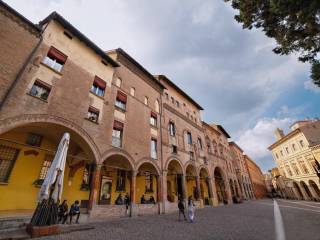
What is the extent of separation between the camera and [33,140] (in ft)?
38.3

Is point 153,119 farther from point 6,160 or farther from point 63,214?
point 6,160

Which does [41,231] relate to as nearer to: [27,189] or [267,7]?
[27,189]

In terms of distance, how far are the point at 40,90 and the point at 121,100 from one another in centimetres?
672

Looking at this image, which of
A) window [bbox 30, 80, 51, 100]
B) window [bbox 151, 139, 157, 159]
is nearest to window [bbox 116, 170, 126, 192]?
window [bbox 151, 139, 157, 159]

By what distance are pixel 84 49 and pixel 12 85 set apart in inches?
268

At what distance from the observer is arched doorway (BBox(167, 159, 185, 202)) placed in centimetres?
1945

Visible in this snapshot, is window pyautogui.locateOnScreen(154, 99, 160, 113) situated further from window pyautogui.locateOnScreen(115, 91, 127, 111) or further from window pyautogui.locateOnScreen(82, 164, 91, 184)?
window pyautogui.locateOnScreen(82, 164, 91, 184)

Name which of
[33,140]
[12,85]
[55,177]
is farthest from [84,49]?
[55,177]

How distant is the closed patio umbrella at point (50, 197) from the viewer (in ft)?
22.1

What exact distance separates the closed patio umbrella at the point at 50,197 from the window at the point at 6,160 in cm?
496

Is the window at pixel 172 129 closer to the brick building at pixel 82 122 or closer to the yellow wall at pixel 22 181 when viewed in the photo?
the brick building at pixel 82 122

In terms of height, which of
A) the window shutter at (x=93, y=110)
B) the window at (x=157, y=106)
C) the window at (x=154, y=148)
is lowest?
the window at (x=154, y=148)

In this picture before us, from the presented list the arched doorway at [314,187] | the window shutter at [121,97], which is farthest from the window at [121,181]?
the arched doorway at [314,187]

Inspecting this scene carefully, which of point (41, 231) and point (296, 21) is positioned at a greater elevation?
point (296, 21)
